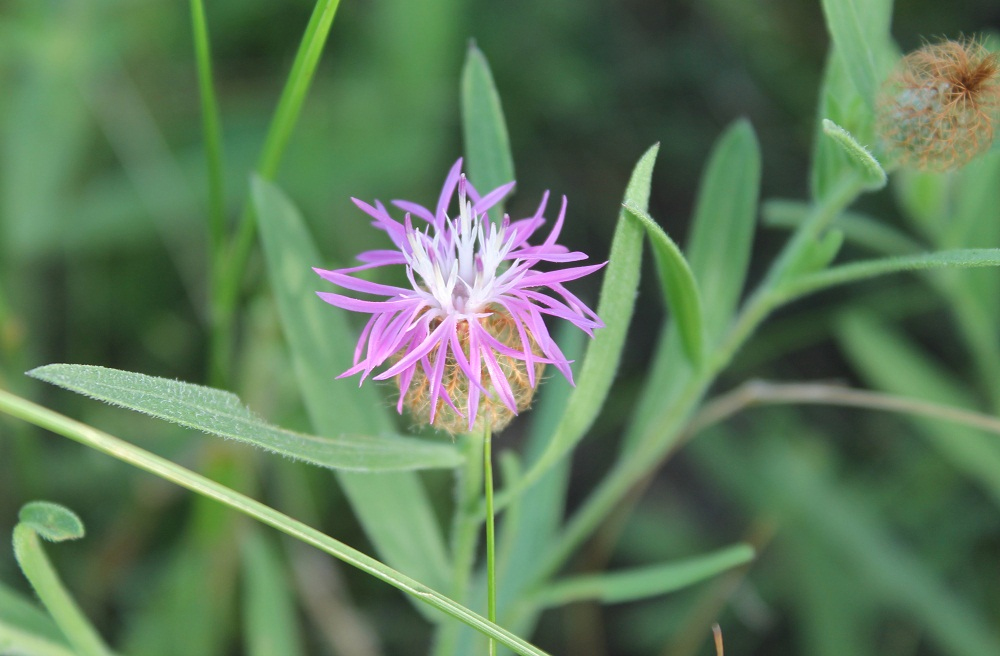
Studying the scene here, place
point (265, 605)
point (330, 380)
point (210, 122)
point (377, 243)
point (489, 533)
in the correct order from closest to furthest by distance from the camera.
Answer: point (489, 533) < point (330, 380) < point (210, 122) < point (265, 605) < point (377, 243)

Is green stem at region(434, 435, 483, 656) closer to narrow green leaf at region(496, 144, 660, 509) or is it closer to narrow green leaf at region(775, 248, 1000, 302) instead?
narrow green leaf at region(496, 144, 660, 509)

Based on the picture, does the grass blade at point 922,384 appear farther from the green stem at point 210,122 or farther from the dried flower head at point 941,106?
the green stem at point 210,122

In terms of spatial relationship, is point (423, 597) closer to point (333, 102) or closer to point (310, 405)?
point (310, 405)

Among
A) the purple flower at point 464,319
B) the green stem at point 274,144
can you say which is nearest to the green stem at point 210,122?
the green stem at point 274,144

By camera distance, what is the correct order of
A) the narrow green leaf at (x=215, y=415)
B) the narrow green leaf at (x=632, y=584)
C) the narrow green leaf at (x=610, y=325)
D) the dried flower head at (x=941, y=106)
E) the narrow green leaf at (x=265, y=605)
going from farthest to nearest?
the narrow green leaf at (x=265, y=605) < the narrow green leaf at (x=632, y=584) < the dried flower head at (x=941, y=106) < the narrow green leaf at (x=610, y=325) < the narrow green leaf at (x=215, y=415)

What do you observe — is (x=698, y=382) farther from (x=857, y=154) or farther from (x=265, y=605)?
(x=265, y=605)

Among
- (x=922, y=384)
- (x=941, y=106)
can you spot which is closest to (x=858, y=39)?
(x=941, y=106)
